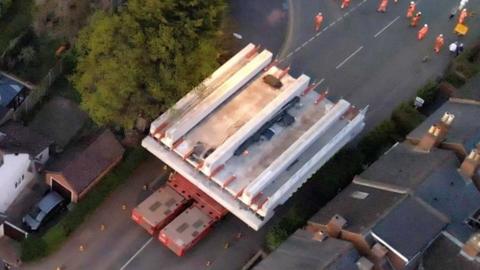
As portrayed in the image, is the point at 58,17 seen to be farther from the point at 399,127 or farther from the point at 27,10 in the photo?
the point at 399,127

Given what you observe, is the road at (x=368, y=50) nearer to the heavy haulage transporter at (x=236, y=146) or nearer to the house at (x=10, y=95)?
the heavy haulage transporter at (x=236, y=146)

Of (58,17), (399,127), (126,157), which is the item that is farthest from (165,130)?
(399,127)

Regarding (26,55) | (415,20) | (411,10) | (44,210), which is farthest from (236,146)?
(411,10)

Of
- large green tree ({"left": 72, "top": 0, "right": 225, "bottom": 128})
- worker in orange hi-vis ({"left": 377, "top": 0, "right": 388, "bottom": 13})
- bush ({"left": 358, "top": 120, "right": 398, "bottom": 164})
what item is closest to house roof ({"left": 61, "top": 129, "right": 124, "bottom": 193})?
large green tree ({"left": 72, "top": 0, "right": 225, "bottom": 128})

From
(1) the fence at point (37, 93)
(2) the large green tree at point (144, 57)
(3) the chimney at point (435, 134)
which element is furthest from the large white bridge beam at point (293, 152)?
(1) the fence at point (37, 93)

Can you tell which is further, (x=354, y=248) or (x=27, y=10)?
(x=27, y=10)

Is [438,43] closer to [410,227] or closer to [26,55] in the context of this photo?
[410,227]
